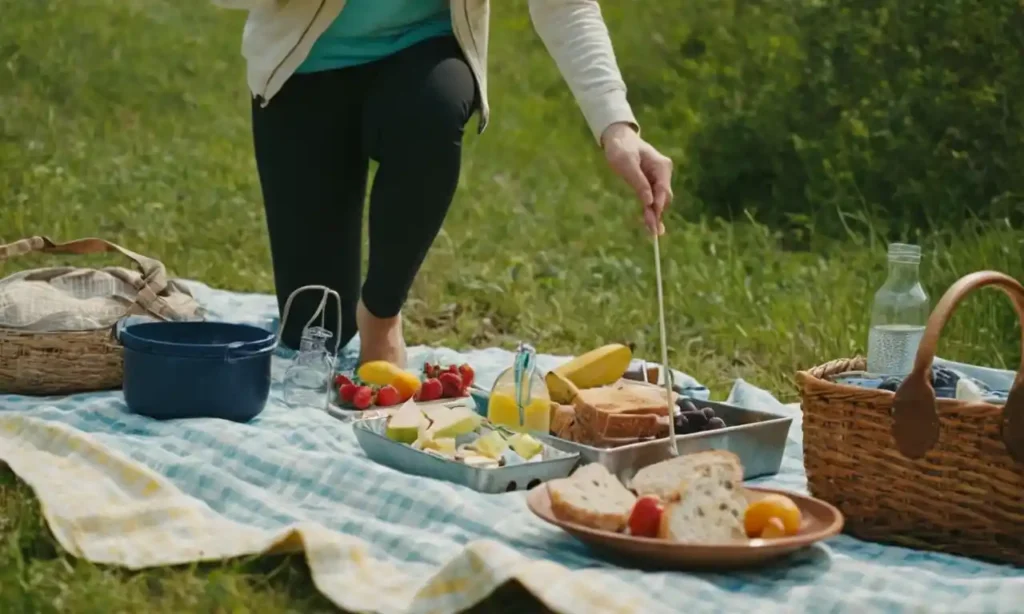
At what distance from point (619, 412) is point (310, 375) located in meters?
0.90

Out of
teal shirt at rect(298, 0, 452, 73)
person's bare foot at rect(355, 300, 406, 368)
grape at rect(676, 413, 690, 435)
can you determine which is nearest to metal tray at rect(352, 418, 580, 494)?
grape at rect(676, 413, 690, 435)

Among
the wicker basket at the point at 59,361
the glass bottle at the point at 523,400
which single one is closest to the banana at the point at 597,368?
the glass bottle at the point at 523,400

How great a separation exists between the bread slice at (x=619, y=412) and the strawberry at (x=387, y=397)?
0.58 meters

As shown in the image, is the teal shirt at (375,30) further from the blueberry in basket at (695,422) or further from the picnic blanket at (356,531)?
the blueberry in basket at (695,422)

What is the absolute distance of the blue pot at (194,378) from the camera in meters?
3.41

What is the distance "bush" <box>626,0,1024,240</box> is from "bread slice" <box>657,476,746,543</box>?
338cm

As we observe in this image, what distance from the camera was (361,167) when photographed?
4.07 meters

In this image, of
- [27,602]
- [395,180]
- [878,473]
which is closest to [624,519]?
[878,473]

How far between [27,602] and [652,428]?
1225 mm

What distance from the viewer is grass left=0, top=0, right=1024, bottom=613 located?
2793 mm

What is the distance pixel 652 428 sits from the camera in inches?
120

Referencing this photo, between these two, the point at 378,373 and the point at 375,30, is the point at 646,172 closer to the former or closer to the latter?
the point at 378,373

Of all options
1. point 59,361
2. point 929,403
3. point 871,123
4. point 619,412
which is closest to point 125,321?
point 59,361

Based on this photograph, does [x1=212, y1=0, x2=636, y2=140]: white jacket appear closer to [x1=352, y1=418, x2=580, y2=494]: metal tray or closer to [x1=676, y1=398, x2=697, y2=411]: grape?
[x1=676, y1=398, x2=697, y2=411]: grape
